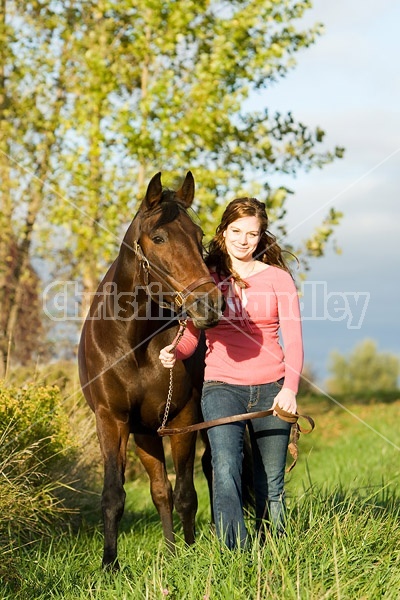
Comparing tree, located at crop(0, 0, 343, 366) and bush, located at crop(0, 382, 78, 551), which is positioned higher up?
tree, located at crop(0, 0, 343, 366)

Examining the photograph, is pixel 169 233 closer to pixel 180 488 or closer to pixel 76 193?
pixel 180 488

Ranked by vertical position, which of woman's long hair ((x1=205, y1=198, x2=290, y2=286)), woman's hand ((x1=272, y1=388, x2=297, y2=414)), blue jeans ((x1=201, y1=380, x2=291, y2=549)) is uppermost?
woman's long hair ((x1=205, y1=198, x2=290, y2=286))

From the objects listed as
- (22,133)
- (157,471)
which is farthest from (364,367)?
(157,471)

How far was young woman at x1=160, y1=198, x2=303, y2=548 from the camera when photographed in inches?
162

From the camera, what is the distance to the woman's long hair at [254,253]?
14.5 ft

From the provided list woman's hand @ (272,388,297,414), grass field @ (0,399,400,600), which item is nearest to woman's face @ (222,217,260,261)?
woman's hand @ (272,388,297,414)

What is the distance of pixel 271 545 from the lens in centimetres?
367

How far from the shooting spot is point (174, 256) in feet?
14.4

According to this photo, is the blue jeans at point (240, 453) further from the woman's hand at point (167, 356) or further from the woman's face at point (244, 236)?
the woman's face at point (244, 236)

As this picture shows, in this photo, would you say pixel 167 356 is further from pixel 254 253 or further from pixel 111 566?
pixel 111 566

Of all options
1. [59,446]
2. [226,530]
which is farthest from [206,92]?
[226,530]

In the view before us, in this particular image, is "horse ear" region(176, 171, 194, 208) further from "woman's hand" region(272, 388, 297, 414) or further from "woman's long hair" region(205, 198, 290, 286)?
"woman's hand" region(272, 388, 297, 414)

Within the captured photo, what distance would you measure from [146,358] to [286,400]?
1.25 metres

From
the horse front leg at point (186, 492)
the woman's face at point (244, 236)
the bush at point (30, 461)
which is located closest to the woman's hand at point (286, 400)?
the woman's face at point (244, 236)
